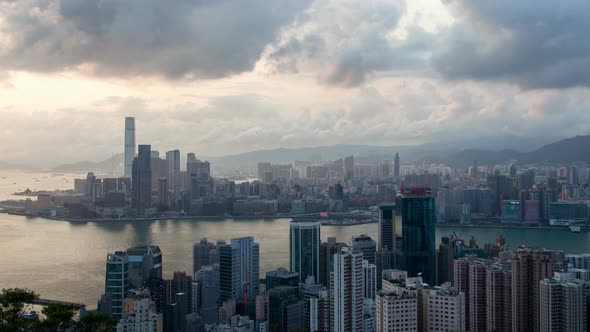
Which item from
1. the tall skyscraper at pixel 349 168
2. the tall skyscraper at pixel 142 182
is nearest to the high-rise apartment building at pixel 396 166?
the tall skyscraper at pixel 349 168

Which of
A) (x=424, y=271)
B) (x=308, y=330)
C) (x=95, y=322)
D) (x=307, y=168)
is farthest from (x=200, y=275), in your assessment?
(x=307, y=168)

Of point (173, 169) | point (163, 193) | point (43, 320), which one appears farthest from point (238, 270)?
point (173, 169)

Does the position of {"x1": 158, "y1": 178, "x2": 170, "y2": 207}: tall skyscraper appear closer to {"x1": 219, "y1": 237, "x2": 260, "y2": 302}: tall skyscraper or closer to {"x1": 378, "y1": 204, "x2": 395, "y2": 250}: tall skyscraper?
{"x1": 378, "y1": 204, "x2": 395, "y2": 250}: tall skyscraper

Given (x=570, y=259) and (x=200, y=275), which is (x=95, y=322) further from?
(x=570, y=259)

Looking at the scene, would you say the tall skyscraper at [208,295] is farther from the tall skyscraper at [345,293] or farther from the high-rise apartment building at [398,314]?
the high-rise apartment building at [398,314]

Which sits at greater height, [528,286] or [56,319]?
[56,319]

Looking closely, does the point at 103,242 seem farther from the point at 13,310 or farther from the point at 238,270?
the point at 13,310
